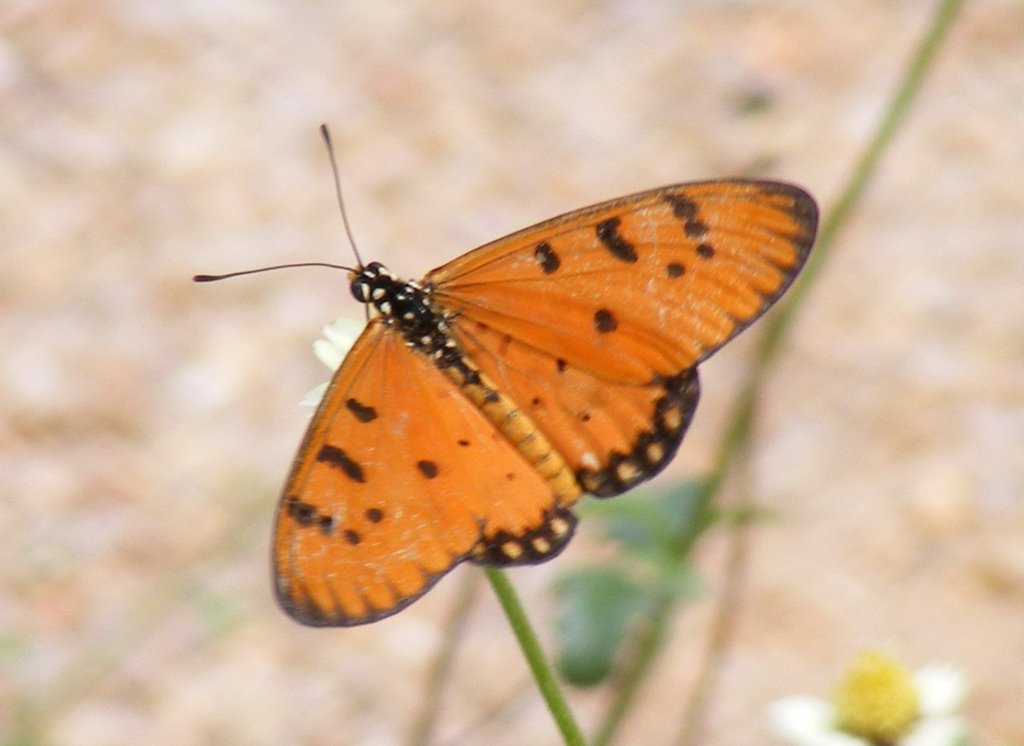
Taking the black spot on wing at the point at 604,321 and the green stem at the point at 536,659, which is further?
the black spot on wing at the point at 604,321

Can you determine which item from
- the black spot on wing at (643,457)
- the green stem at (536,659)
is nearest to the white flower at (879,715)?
the black spot on wing at (643,457)

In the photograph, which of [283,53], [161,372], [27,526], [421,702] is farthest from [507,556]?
[283,53]

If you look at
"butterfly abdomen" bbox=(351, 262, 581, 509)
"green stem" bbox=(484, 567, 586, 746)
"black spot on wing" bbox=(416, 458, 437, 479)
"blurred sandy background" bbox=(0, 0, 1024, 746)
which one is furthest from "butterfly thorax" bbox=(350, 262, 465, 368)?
"blurred sandy background" bbox=(0, 0, 1024, 746)

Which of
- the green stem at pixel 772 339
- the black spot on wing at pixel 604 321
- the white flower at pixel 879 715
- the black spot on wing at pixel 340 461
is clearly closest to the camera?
the black spot on wing at pixel 340 461

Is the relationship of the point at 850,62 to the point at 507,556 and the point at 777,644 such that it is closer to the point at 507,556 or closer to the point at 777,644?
the point at 777,644

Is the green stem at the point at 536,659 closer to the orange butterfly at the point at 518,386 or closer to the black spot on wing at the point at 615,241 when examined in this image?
the orange butterfly at the point at 518,386

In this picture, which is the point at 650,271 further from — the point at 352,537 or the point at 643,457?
the point at 352,537
